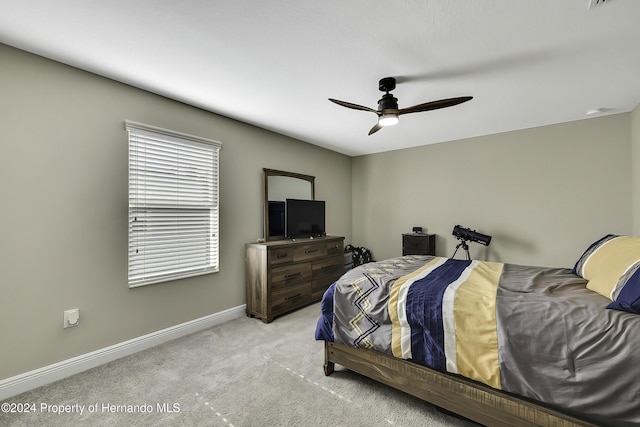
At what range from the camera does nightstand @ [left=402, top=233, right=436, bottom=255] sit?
4480 millimetres

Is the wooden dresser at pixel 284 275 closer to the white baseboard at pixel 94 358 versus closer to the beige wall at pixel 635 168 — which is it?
the white baseboard at pixel 94 358

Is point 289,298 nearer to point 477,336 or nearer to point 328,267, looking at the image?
point 328,267

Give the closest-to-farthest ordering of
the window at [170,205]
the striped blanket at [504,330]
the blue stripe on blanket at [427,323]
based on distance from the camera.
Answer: the striped blanket at [504,330] < the blue stripe on blanket at [427,323] < the window at [170,205]

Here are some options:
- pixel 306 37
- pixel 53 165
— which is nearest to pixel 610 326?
pixel 306 37

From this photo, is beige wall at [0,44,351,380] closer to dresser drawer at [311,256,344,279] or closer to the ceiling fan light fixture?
dresser drawer at [311,256,344,279]

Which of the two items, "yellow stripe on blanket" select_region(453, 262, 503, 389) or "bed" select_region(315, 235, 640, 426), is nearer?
"bed" select_region(315, 235, 640, 426)

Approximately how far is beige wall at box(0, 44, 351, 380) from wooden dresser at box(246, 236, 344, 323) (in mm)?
679

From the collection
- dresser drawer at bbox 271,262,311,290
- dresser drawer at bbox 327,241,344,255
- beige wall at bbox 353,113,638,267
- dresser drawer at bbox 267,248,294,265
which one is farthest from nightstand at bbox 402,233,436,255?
dresser drawer at bbox 267,248,294,265

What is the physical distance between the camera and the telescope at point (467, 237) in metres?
3.89

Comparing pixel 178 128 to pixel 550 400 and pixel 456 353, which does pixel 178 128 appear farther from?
pixel 550 400

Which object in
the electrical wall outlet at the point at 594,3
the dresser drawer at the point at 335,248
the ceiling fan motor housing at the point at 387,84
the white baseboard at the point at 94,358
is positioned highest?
the electrical wall outlet at the point at 594,3

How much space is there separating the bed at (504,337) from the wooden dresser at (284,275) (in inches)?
50.0

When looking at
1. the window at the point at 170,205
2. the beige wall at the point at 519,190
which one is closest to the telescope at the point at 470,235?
the beige wall at the point at 519,190

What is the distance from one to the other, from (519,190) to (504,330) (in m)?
3.27
